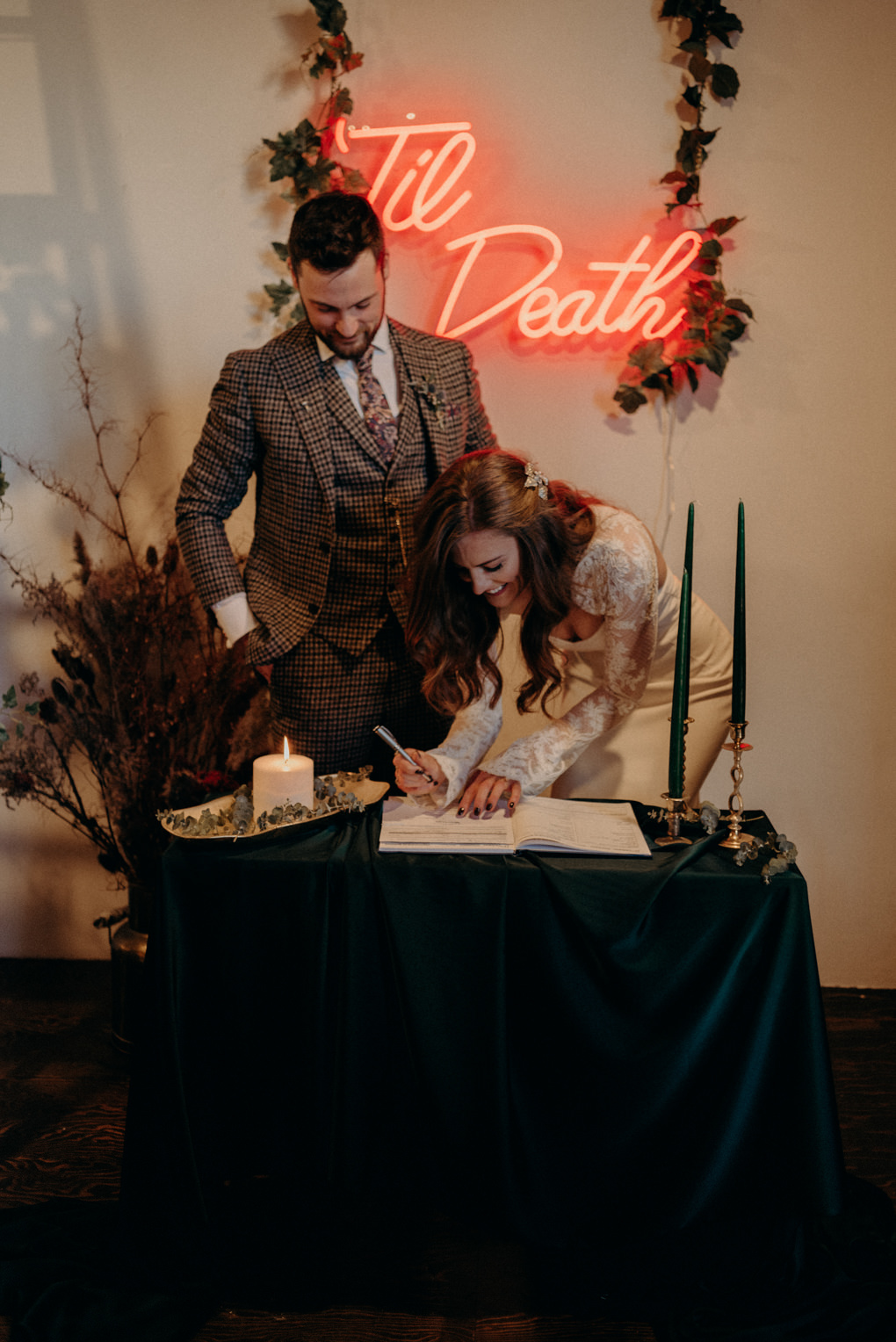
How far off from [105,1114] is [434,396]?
1781mm

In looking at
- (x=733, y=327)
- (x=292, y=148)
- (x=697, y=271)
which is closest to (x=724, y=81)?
(x=697, y=271)

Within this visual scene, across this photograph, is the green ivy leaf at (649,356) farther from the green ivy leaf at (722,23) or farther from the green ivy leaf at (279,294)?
the green ivy leaf at (279,294)

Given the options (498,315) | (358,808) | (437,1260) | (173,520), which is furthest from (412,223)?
(437,1260)

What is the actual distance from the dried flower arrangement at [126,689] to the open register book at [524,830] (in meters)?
0.84

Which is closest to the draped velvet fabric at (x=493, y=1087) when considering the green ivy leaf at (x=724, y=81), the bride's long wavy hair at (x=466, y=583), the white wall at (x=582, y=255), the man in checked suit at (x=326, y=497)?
the bride's long wavy hair at (x=466, y=583)

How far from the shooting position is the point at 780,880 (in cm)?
150

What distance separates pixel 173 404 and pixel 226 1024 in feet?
5.54

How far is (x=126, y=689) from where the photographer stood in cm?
243

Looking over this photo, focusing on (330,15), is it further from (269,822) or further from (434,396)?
(269,822)

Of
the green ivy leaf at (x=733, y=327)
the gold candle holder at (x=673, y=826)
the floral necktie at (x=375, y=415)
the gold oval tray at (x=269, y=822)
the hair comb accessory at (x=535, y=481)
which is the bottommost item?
the gold candle holder at (x=673, y=826)

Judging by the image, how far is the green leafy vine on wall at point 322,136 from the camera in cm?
235

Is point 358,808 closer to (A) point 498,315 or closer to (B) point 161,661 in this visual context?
(B) point 161,661

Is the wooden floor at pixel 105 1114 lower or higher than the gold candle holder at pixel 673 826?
lower

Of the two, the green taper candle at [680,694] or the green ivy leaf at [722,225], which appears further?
the green ivy leaf at [722,225]
